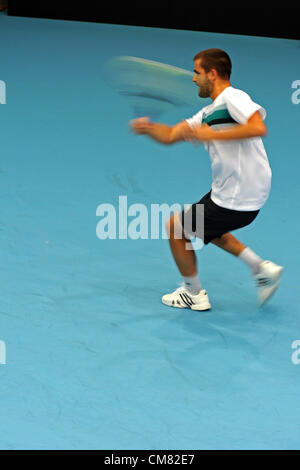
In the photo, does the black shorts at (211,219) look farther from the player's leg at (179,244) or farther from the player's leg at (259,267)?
the player's leg at (259,267)

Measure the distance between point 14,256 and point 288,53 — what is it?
731 cm

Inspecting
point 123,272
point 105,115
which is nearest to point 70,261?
point 123,272

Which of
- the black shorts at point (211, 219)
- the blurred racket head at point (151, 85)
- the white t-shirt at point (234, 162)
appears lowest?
the black shorts at point (211, 219)

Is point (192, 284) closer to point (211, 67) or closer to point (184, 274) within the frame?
point (184, 274)

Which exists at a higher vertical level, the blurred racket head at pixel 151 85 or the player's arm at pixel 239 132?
the blurred racket head at pixel 151 85

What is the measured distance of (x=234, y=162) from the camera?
4.05 meters

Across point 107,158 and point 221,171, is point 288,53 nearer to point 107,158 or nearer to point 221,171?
point 107,158

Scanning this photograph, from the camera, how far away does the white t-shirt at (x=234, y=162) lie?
399 centimetres

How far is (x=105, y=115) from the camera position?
7.72 m

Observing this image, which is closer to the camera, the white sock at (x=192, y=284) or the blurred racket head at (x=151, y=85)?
the blurred racket head at (x=151, y=85)

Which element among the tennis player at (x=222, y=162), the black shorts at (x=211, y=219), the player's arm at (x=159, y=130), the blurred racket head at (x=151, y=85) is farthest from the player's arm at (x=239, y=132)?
the black shorts at (x=211, y=219)

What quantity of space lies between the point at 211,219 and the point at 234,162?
0.35 metres

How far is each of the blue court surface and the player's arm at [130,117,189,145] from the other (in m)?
1.02

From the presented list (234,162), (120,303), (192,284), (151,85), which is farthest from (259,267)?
(151,85)
